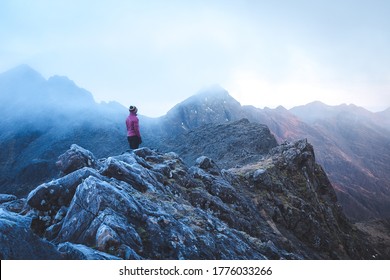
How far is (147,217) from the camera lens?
490 inches

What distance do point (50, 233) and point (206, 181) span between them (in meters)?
14.7

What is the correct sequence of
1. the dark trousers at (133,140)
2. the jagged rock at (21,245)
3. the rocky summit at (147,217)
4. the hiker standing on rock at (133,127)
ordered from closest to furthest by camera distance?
the jagged rock at (21,245) → the rocky summit at (147,217) → the hiker standing on rock at (133,127) → the dark trousers at (133,140)

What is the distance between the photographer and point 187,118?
14962cm

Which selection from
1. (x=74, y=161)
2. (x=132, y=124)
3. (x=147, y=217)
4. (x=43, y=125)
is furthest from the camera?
(x=43, y=125)

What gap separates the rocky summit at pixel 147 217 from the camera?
9.79 meters

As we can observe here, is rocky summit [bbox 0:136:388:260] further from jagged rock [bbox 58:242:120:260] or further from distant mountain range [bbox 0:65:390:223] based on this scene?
distant mountain range [bbox 0:65:390:223]

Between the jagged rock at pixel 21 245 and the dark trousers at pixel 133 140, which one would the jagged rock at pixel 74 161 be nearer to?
the dark trousers at pixel 133 140

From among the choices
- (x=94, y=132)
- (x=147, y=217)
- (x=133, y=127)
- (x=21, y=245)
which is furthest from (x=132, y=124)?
(x=94, y=132)

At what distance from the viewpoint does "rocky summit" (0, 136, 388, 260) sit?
979cm

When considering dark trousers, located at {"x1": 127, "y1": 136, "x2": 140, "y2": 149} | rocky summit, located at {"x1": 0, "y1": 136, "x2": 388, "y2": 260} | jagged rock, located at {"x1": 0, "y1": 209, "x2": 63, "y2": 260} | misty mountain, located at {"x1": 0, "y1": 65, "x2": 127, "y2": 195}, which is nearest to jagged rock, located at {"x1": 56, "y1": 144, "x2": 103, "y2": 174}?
rocky summit, located at {"x1": 0, "y1": 136, "x2": 388, "y2": 260}

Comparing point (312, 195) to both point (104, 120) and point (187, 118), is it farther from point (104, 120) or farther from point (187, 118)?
point (187, 118)

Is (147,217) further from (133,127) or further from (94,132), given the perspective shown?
(94,132)

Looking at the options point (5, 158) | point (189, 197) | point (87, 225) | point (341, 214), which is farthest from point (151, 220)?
point (5, 158)

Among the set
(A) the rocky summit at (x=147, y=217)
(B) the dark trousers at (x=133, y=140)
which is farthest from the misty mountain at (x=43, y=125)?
(A) the rocky summit at (x=147, y=217)
